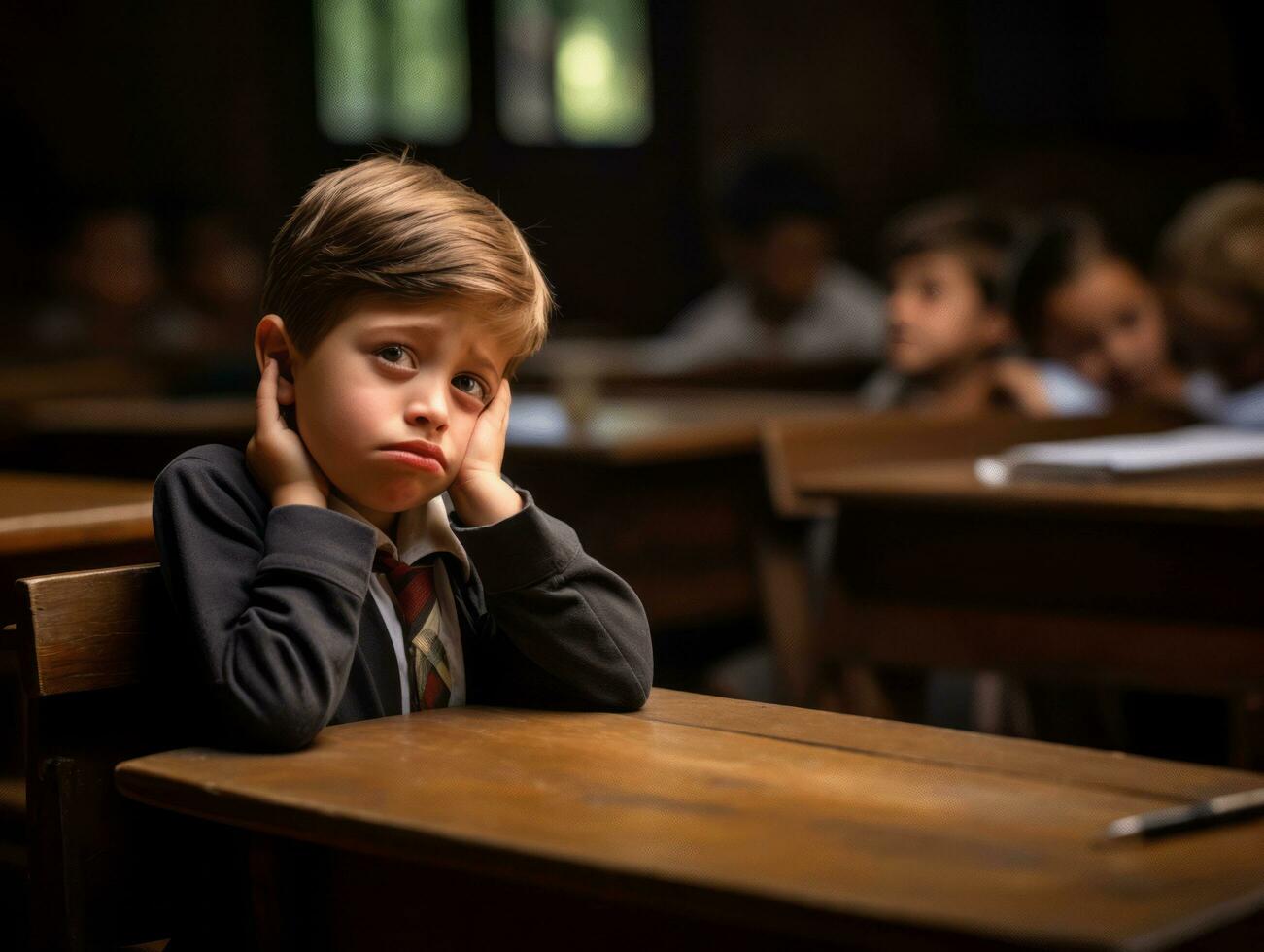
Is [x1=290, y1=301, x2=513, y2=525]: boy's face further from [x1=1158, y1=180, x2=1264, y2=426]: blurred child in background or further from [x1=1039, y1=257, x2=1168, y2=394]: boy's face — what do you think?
[x1=1039, y1=257, x2=1168, y2=394]: boy's face

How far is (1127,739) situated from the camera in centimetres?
353

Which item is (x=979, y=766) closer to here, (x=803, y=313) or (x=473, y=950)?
(x=473, y=950)

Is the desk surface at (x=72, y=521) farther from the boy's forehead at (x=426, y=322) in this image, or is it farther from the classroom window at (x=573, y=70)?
the classroom window at (x=573, y=70)

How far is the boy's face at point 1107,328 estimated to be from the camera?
3.80 m

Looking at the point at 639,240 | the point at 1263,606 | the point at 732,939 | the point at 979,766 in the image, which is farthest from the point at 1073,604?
the point at 639,240

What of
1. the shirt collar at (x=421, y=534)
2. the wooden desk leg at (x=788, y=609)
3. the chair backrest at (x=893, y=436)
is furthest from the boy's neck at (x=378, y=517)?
the wooden desk leg at (x=788, y=609)

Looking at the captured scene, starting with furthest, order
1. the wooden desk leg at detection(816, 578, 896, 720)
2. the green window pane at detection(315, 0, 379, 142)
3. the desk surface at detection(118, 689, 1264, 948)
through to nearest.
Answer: the green window pane at detection(315, 0, 379, 142) → the wooden desk leg at detection(816, 578, 896, 720) → the desk surface at detection(118, 689, 1264, 948)

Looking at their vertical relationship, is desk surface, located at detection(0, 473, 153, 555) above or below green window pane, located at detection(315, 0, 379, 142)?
below

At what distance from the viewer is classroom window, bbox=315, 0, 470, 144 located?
10000 mm

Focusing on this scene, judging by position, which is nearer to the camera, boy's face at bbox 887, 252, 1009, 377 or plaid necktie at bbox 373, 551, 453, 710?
plaid necktie at bbox 373, 551, 453, 710

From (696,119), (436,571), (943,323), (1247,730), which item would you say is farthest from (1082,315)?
(696,119)

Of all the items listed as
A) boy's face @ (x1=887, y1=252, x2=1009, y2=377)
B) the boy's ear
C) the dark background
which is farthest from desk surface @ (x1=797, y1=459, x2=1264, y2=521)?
the dark background

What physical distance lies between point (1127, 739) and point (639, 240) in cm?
718

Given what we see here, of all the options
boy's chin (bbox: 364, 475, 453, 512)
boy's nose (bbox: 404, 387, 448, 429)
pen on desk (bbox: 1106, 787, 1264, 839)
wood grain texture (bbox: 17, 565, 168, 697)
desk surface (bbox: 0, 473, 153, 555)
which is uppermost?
boy's nose (bbox: 404, 387, 448, 429)
